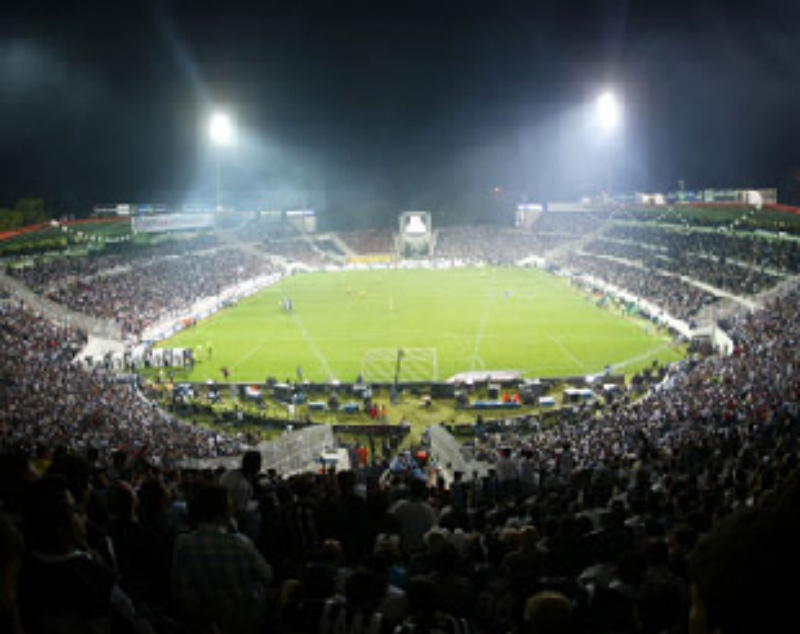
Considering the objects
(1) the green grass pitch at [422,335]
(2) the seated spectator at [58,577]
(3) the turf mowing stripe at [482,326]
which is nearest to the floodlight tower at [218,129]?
(1) the green grass pitch at [422,335]

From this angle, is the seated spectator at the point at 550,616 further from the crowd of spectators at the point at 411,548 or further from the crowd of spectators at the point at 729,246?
the crowd of spectators at the point at 729,246

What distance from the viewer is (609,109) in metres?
Answer: 84.9

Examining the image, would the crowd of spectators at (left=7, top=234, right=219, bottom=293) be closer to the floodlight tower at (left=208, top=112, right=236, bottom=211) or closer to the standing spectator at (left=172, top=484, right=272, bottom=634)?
the floodlight tower at (left=208, top=112, right=236, bottom=211)

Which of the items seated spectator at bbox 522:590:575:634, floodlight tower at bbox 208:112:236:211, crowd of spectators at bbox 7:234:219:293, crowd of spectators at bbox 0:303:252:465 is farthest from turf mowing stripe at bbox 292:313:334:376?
seated spectator at bbox 522:590:575:634

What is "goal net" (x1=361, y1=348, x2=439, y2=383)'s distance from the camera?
37.8 m

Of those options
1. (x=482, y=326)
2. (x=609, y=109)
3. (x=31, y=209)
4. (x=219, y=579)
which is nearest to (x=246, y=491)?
(x=219, y=579)

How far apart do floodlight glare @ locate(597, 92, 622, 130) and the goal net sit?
169 ft

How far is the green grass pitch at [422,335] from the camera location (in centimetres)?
4000

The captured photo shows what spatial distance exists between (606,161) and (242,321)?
3480 inches

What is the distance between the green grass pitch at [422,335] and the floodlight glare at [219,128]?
23392mm

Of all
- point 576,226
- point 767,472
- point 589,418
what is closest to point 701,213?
point 576,226

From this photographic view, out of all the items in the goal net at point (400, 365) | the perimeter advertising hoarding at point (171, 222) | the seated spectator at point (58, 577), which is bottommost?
the goal net at point (400, 365)

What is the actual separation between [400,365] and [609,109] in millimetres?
56763

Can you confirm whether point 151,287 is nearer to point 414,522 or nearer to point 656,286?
point 656,286
